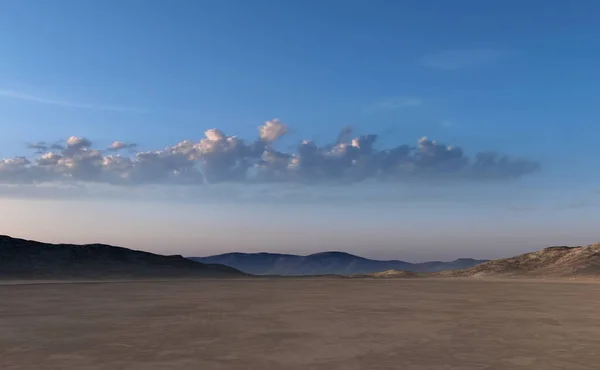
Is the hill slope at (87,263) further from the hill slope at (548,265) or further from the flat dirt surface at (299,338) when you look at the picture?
the flat dirt surface at (299,338)

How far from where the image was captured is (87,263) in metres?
97.5

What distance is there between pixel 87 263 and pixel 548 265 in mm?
76769

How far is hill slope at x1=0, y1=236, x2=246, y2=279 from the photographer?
8744cm

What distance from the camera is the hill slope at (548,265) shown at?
86.9 m

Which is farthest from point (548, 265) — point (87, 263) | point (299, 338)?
point (299, 338)

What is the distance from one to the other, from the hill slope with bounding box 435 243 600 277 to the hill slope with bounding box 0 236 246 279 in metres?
42.9

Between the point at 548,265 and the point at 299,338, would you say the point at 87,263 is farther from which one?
the point at 299,338

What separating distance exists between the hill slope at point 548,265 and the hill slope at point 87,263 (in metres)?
42.9

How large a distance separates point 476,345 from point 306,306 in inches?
553

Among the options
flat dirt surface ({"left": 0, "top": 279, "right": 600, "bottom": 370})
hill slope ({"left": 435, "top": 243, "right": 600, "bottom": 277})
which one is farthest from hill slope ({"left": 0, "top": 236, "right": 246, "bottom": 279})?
flat dirt surface ({"left": 0, "top": 279, "right": 600, "bottom": 370})

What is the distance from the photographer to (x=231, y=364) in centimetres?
1227

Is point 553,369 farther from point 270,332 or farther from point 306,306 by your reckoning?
point 306,306

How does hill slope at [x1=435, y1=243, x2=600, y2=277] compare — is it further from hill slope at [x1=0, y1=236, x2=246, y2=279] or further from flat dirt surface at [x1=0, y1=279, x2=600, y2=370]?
flat dirt surface at [x1=0, y1=279, x2=600, y2=370]

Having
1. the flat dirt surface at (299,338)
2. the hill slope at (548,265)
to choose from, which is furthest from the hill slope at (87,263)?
the flat dirt surface at (299,338)
